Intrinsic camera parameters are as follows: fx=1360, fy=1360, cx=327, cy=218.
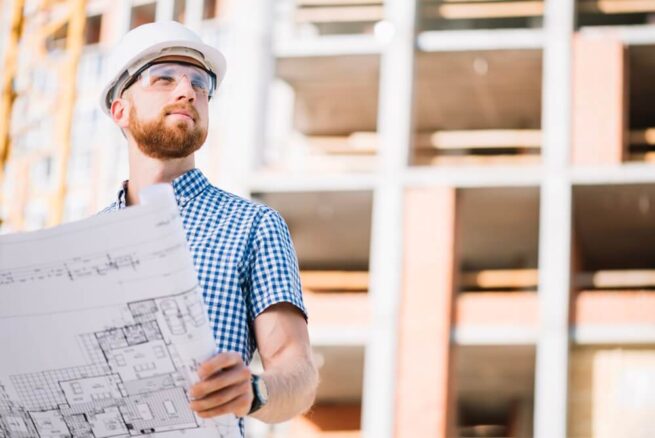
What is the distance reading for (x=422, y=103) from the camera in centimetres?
2750

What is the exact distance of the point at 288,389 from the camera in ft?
8.75

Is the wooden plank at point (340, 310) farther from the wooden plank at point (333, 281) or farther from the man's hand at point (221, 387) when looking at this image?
the man's hand at point (221, 387)

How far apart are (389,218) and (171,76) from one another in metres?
21.0

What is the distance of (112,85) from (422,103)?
2452 cm

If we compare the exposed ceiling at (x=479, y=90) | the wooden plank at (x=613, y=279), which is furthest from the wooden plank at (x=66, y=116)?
the wooden plank at (x=613, y=279)

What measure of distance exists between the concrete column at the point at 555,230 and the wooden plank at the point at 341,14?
3.66 metres

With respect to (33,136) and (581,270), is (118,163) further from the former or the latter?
(581,270)

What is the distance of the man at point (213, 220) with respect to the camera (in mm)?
2762

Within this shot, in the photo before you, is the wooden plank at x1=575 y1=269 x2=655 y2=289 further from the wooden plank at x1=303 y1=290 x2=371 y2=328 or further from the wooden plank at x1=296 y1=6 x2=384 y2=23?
the wooden plank at x1=296 y1=6 x2=384 y2=23

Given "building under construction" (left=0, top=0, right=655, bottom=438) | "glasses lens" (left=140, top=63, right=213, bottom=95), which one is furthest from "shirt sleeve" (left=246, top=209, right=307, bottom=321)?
"building under construction" (left=0, top=0, right=655, bottom=438)

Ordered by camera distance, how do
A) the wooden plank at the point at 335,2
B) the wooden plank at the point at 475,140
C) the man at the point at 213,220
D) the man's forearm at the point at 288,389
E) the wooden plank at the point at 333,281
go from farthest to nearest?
the wooden plank at the point at 335,2, the wooden plank at the point at 475,140, the wooden plank at the point at 333,281, the man at the point at 213,220, the man's forearm at the point at 288,389

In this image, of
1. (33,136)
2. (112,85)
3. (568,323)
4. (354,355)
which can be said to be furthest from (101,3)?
(112,85)

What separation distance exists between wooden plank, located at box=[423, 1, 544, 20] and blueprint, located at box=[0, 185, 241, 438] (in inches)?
924

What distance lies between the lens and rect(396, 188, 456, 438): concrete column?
74.8ft
